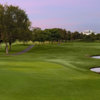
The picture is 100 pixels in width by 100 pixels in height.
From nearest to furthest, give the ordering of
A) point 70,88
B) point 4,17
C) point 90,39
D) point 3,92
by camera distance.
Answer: point 3,92 < point 70,88 < point 4,17 < point 90,39

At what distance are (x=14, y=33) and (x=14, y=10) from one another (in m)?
6.28

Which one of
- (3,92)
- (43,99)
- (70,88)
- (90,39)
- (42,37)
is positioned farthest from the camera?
(90,39)

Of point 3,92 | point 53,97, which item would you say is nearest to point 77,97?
point 53,97

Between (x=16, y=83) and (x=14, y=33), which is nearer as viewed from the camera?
(x=16, y=83)

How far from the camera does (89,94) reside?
385 inches

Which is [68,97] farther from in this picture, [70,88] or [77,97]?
[70,88]

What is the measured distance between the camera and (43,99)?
8766mm

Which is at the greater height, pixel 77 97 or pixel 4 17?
pixel 4 17

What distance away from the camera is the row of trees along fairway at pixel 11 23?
5041cm

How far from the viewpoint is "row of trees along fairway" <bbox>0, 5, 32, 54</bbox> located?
50406 mm

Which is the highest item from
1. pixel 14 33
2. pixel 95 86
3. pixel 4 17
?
pixel 4 17

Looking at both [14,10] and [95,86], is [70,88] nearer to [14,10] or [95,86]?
Answer: [95,86]

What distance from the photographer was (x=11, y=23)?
50844mm

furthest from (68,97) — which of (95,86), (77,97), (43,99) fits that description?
(95,86)
